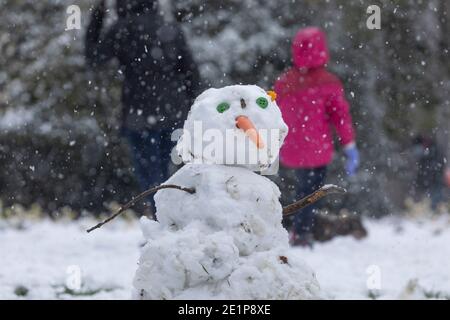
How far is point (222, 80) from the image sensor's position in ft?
19.7

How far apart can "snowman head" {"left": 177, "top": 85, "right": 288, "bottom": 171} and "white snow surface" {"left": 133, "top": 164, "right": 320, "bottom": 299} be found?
5 centimetres

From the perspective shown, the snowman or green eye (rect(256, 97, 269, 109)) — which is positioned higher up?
green eye (rect(256, 97, 269, 109))

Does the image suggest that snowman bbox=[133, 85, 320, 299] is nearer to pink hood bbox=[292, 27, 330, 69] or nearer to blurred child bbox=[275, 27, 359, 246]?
blurred child bbox=[275, 27, 359, 246]

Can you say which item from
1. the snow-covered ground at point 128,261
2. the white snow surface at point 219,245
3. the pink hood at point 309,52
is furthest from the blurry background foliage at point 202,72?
the white snow surface at point 219,245

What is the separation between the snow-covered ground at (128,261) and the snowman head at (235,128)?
1.31 m

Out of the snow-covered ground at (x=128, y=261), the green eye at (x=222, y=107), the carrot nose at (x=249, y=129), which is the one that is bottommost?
the snow-covered ground at (x=128, y=261)

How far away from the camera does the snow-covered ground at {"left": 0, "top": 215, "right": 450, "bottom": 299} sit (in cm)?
367

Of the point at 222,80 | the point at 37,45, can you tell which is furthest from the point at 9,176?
the point at 222,80

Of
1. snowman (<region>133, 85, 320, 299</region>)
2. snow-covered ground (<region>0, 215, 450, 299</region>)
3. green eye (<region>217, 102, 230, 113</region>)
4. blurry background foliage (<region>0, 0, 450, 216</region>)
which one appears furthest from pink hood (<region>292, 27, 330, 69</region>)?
green eye (<region>217, 102, 230, 113</region>)

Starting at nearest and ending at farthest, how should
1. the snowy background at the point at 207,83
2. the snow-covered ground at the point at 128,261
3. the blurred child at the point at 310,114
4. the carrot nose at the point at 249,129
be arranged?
the carrot nose at the point at 249,129, the snow-covered ground at the point at 128,261, the blurred child at the point at 310,114, the snowy background at the point at 207,83

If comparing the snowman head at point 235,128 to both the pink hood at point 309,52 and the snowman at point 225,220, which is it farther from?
the pink hood at point 309,52

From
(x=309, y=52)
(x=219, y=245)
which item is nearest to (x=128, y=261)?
(x=309, y=52)

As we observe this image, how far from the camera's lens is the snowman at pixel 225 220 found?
6.90ft

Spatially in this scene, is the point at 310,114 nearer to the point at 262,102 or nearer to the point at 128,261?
the point at 128,261
